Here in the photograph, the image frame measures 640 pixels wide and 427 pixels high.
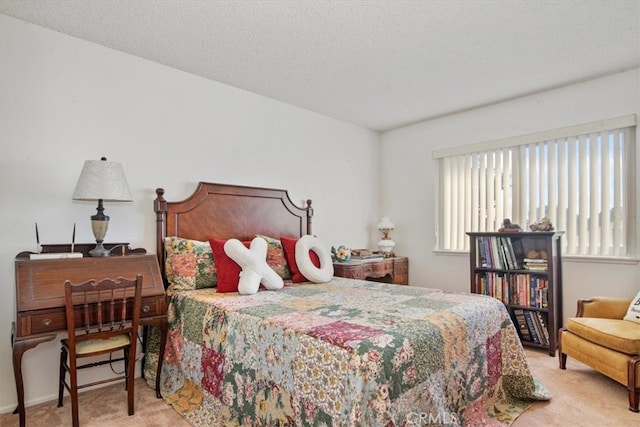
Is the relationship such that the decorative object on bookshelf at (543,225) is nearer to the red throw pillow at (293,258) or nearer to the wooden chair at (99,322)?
the red throw pillow at (293,258)

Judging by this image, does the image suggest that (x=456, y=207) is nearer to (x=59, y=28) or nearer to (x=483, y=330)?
(x=483, y=330)

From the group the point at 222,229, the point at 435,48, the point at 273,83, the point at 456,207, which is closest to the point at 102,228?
the point at 222,229

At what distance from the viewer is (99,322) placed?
6.57ft

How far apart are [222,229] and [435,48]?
2.27 meters

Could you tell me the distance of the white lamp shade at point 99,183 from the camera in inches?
88.7

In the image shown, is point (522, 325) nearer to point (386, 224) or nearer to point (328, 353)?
point (386, 224)

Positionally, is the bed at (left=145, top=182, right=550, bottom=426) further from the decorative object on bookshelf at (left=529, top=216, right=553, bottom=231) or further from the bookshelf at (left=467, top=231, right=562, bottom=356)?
the decorative object on bookshelf at (left=529, top=216, right=553, bottom=231)

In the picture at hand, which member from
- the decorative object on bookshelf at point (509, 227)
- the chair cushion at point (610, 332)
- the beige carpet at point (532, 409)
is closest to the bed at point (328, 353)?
the beige carpet at point (532, 409)

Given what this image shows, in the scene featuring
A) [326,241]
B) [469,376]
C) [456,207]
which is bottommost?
[469,376]

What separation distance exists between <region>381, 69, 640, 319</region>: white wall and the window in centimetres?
11

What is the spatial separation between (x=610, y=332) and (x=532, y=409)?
30.9 inches

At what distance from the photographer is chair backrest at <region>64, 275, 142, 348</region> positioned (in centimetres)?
192

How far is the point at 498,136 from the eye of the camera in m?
3.85

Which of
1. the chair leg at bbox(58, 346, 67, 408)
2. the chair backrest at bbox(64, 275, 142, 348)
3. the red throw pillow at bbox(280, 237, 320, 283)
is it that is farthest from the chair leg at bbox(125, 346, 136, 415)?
the red throw pillow at bbox(280, 237, 320, 283)
